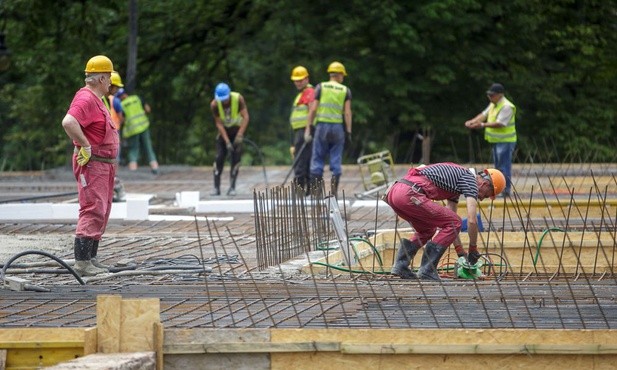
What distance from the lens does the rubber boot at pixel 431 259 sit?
1013cm

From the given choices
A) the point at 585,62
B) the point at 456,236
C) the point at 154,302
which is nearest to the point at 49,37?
the point at 585,62

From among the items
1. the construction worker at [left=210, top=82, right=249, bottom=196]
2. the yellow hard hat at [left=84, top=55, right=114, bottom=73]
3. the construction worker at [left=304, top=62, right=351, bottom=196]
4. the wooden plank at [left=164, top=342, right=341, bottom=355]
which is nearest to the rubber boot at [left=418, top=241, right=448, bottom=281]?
the yellow hard hat at [left=84, top=55, right=114, bottom=73]

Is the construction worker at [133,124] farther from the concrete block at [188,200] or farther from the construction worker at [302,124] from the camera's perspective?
the concrete block at [188,200]

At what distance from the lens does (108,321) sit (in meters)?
7.51

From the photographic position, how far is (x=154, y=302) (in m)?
7.53

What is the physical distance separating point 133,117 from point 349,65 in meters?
5.44

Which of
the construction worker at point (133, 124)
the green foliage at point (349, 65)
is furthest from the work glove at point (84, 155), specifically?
the green foliage at point (349, 65)

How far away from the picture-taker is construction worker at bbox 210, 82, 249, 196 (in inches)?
687

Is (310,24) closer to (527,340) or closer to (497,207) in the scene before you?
(497,207)

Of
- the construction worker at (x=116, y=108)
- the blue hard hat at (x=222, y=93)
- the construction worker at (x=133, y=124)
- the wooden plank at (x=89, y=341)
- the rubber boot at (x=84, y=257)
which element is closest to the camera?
the wooden plank at (x=89, y=341)

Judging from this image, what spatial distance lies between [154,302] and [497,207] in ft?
27.2

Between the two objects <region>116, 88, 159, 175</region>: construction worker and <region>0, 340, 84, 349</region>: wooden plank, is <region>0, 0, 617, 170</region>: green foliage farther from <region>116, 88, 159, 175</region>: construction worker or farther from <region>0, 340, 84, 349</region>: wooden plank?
<region>0, 340, 84, 349</region>: wooden plank

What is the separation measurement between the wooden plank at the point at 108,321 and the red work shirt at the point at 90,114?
2487 mm

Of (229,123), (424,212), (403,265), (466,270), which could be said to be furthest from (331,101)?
(424,212)
